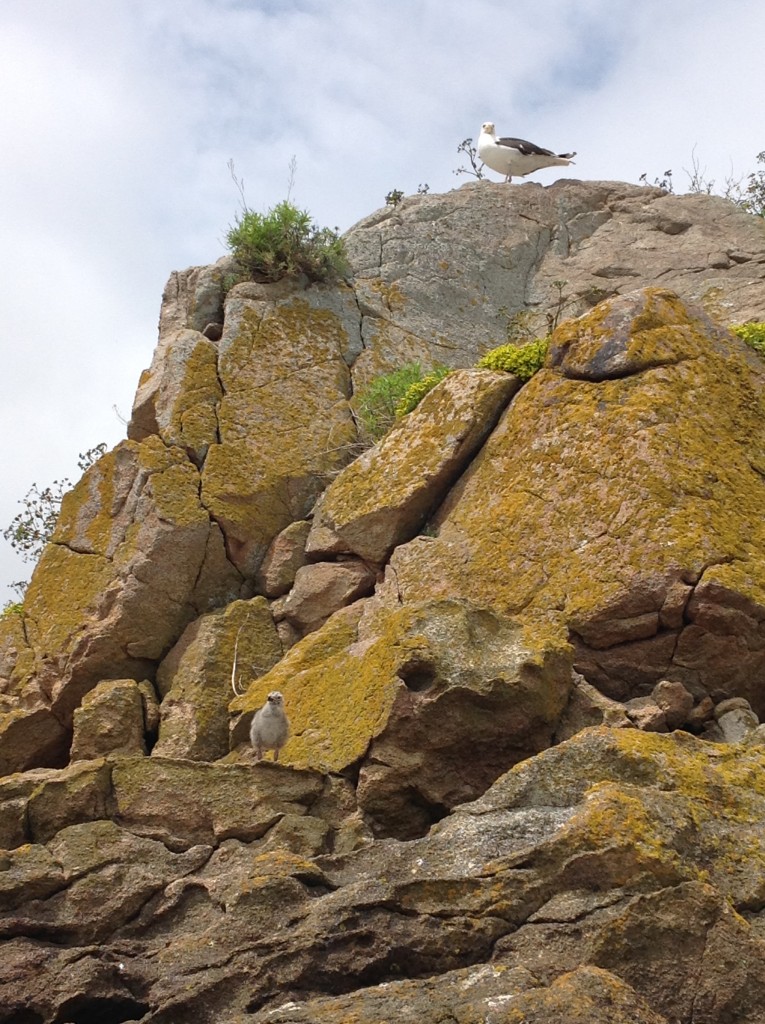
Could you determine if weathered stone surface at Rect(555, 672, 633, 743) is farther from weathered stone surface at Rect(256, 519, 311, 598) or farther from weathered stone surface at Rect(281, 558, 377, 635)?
weathered stone surface at Rect(256, 519, 311, 598)

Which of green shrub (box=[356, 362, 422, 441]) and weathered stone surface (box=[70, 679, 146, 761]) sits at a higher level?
green shrub (box=[356, 362, 422, 441])

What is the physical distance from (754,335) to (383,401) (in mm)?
4573

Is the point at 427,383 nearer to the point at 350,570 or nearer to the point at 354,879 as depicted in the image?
the point at 350,570

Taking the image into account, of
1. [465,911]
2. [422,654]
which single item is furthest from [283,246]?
[465,911]

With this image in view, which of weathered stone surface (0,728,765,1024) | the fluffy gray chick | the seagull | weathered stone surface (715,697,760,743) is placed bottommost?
weathered stone surface (0,728,765,1024)

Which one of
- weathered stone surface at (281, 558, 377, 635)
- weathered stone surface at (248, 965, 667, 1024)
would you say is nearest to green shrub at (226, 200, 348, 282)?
weathered stone surface at (281, 558, 377, 635)

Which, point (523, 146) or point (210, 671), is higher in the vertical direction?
point (523, 146)

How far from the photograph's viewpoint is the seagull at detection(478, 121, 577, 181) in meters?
18.2

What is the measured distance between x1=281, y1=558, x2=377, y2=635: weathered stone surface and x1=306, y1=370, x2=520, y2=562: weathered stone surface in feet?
0.60

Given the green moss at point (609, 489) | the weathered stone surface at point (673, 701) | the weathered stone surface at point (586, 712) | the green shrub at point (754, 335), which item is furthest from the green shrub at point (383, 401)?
the weathered stone surface at point (673, 701)

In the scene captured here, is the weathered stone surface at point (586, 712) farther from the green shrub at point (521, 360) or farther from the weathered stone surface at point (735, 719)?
the green shrub at point (521, 360)

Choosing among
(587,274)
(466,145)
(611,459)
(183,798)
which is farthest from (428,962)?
(466,145)

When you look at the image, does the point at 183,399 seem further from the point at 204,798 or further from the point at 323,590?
the point at 204,798

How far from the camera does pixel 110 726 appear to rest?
1241 centimetres
